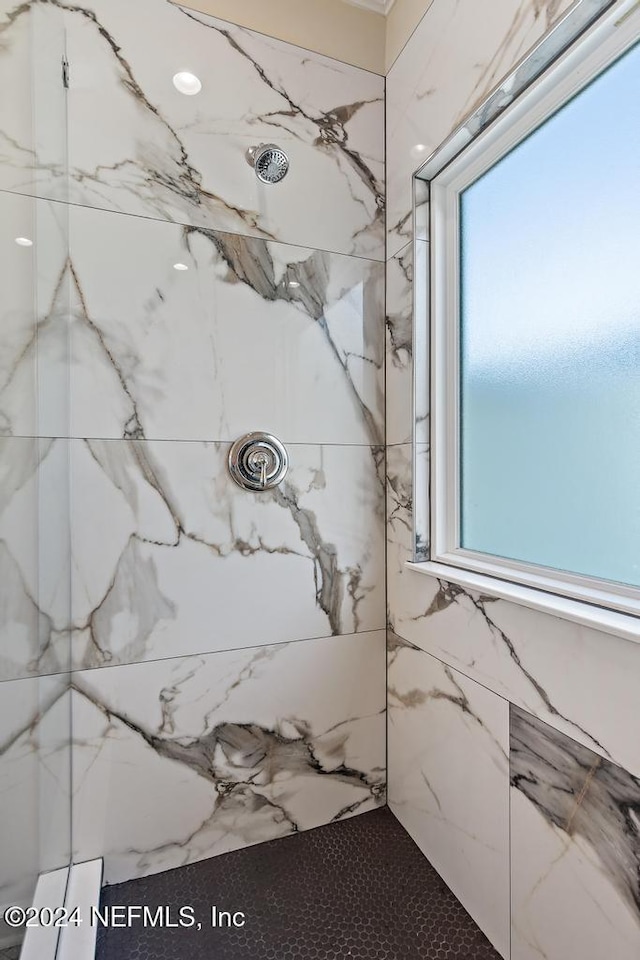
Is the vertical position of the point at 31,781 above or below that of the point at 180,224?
below

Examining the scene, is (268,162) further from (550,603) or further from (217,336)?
(550,603)

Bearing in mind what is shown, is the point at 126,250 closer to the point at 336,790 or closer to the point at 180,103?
the point at 180,103

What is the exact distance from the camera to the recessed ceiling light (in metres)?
1.24

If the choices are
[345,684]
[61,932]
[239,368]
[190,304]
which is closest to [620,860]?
[345,684]

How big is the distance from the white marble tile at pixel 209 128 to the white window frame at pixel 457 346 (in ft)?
0.83

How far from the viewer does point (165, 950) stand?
1.04 meters

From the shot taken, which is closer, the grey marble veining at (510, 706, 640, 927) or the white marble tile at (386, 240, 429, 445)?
the grey marble veining at (510, 706, 640, 927)

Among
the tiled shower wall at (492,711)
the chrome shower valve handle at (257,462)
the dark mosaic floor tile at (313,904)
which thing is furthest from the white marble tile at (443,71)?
the dark mosaic floor tile at (313,904)

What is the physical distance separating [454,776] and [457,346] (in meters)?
1.08

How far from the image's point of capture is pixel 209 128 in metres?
1.27

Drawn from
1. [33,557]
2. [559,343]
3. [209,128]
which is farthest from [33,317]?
[559,343]

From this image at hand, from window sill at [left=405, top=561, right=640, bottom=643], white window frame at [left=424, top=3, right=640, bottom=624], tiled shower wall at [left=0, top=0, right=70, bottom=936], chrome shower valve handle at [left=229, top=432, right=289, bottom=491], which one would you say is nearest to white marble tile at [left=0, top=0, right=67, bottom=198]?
tiled shower wall at [left=0, top=0, right=70, bottom=936]

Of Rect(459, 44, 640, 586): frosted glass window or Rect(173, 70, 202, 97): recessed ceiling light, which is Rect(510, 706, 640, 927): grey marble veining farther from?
Rect(173, 70, 202, 97): recessed ceiling light

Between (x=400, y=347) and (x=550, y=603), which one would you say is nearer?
(x=550, y=603)
